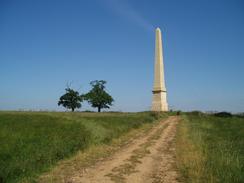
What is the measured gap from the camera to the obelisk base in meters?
69.2

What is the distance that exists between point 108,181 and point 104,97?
71829mm

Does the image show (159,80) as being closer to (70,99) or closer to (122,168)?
(70,99)

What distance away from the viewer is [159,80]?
225 feet

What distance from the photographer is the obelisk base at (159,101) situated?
69188 millimetres

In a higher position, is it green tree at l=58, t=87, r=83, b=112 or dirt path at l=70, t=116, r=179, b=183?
green tree at l=58, t=87, r=83, b=112

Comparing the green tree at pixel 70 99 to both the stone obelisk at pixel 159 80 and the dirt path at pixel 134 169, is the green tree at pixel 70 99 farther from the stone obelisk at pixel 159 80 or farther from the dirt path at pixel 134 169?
the dirt path at pixel 134 169

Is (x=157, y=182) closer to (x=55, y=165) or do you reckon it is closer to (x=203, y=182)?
(x=203, y=182)

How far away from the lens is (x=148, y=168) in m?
13.6

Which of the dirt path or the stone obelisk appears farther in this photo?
the stone obelisk

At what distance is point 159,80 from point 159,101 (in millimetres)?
4663

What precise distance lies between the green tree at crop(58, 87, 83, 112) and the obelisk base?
21504 millimetres

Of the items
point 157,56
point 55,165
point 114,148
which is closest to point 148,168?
point 55,165

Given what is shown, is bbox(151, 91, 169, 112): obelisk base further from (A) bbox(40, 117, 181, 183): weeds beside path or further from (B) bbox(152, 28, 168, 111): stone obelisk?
(A) bbox(40, 117, 181, 183): weeds beside path

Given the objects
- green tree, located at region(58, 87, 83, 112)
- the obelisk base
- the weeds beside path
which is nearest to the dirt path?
the weeds beside path
